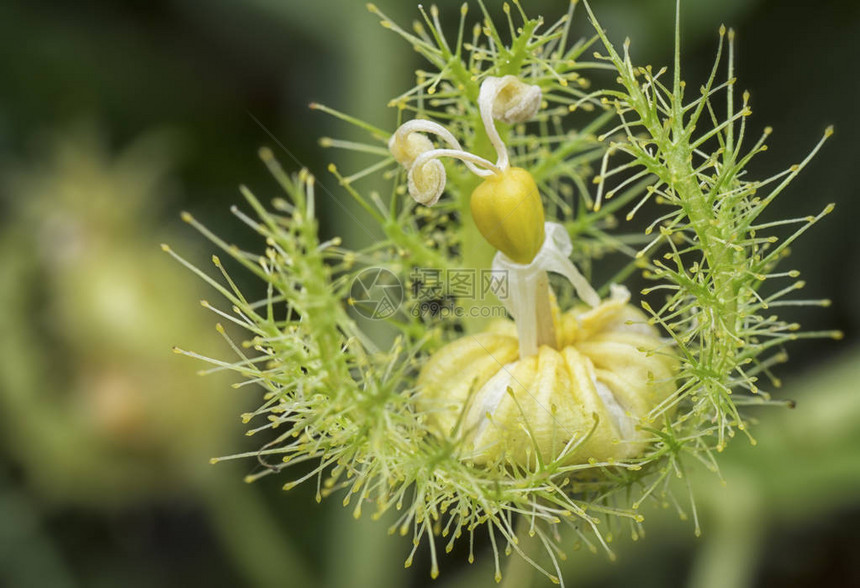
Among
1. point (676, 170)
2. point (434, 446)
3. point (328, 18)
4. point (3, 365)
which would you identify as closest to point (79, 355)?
point (3, 365)

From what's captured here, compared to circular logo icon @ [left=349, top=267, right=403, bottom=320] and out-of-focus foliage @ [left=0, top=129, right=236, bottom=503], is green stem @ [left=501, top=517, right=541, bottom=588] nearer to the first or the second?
circular logo icon @ [left=349, top=267, right=403, bottom=320]

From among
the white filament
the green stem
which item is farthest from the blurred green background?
the white filament

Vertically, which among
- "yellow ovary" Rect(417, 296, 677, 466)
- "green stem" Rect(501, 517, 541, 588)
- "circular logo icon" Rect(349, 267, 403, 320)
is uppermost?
"circular logo icon" Rect(349, 267, 403, 320)

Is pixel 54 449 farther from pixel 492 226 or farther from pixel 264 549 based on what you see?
pixel 492 226

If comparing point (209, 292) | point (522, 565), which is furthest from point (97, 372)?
point (522, 565)

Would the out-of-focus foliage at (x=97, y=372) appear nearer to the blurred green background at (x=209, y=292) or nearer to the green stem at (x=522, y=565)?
the blurred green background at (x=209, y=292)

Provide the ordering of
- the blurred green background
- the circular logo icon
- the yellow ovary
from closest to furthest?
the yellow ovary, the circular logo icon, the blurred green background

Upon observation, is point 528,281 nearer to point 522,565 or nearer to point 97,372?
point 522,565
